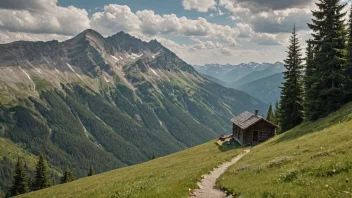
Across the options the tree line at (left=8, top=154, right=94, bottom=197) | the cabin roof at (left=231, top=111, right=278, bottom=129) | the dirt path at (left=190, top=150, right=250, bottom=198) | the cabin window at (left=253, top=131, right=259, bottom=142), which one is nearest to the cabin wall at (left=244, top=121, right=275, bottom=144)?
the cabin window at (left=253, top=131, right=259, bottom=142)

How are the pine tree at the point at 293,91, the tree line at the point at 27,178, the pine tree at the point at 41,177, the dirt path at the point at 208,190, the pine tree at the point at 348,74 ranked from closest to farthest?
the dirt path at the point at 208,190 < the pine tree at the point at 348,74 < the pine tree at the point at 293,91 < the tree line at the point at 27,178 < the pine tree at the point at 41,177

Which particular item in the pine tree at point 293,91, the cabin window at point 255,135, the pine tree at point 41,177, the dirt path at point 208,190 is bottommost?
the pine tree at point 41,177

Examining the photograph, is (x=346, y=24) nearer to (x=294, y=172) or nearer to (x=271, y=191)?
(x=294, y=172)

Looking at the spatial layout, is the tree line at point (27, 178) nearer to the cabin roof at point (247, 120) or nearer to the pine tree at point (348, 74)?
the cabin roof at point (247, 120)

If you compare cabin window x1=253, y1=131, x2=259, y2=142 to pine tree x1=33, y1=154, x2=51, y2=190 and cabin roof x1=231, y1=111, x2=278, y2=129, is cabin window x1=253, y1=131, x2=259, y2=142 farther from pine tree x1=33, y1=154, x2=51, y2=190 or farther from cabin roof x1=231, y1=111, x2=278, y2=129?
pine tree x1=33, y1=154, x2=51, y2=190

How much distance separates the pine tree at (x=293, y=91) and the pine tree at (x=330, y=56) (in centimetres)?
1276

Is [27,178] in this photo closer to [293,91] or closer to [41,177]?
[41,177]

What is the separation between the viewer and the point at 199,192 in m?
22.0

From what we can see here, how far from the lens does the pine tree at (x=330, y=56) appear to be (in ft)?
167

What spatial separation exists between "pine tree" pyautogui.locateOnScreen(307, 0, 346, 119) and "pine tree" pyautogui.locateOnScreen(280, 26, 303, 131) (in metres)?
12.8

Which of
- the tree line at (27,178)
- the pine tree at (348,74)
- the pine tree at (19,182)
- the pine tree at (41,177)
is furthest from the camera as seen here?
the pine tree at (41,177)

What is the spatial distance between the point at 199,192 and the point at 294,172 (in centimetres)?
700

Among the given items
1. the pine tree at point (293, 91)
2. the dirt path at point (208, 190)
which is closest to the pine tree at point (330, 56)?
the pine tree at point (293, 91)

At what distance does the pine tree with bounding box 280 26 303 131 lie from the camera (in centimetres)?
6712
